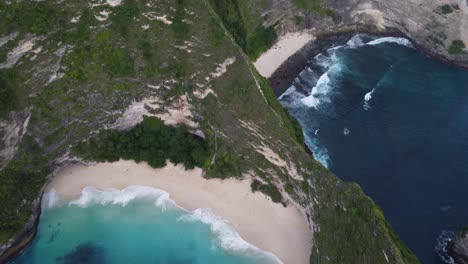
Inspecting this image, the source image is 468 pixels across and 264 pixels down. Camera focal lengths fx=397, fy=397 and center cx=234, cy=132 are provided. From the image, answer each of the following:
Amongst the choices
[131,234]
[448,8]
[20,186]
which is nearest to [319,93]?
[448,8]

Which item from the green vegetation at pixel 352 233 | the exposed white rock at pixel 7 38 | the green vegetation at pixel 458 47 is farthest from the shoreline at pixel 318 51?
the exposed white rock at pixel 7 38

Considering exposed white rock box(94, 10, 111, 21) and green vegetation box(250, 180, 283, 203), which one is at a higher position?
exposed white rock box(94, 10, 111, 21)

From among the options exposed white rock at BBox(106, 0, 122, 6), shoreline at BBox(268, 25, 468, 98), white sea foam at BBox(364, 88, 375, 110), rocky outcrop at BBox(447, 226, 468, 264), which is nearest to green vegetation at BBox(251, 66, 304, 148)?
shoreline at BBox(268, 25, 468, 98)

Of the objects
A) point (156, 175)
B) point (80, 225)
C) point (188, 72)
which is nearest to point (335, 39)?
point (188, 72)

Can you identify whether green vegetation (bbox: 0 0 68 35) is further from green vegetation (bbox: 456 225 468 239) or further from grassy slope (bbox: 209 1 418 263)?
green vegetation (bbox: 456 225 468 239)

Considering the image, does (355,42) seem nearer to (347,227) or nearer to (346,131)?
(346,131)

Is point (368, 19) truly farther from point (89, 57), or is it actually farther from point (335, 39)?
point (89, 57)

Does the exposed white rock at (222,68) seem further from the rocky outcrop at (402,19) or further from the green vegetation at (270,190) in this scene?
the rocky outcrop at (402,19)
